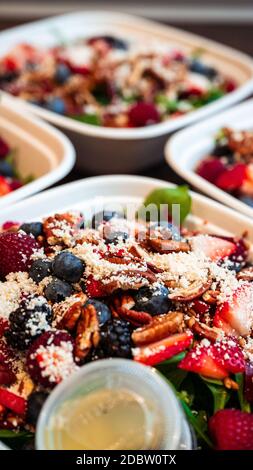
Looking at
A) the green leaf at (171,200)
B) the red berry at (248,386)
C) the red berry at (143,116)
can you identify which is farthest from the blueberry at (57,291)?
the red berry at (143,116)

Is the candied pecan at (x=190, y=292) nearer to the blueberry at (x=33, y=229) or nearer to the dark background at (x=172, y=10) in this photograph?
the blueberry at (x=33, y=229)

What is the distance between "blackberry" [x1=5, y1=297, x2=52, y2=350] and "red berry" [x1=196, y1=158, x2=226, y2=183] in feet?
2.79

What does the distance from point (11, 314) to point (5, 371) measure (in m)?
0.09

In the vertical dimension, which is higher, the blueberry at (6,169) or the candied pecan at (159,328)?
the candied pecan at (159,328)

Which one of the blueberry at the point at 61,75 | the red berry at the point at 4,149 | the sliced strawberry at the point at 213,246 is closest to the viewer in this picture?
the sliced strawberry at the point at 213,246

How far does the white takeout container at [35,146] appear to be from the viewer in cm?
167

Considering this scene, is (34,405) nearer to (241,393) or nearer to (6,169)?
(241,393)

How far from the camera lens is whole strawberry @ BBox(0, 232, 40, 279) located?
3.99 ft

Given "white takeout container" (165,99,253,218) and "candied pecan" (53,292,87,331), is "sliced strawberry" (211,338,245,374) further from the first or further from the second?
"white takeout container" (165,99,253,218)

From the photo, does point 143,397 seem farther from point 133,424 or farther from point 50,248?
point 50,248

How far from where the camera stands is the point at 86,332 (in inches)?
39.8

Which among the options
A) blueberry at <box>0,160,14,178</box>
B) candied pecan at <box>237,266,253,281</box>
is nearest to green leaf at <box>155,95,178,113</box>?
blueberry at <box>0,160,14,178</box>

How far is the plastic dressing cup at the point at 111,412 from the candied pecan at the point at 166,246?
0.39 meters

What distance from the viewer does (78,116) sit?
1982 millimetres
